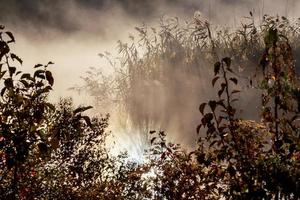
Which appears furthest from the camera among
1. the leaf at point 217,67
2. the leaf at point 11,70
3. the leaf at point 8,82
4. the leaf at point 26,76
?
the leaf at point 217,67

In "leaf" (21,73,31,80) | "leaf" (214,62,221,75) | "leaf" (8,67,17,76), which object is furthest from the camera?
"leaf" (214,62,221,75)

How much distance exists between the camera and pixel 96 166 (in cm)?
4600

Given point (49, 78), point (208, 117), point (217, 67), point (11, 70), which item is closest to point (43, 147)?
point (49, 78)

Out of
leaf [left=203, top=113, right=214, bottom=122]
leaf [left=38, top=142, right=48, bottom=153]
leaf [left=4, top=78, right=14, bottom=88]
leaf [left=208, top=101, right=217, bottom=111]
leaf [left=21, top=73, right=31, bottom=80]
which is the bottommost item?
leaf [left=38, top=142, right=48, bottom=153]

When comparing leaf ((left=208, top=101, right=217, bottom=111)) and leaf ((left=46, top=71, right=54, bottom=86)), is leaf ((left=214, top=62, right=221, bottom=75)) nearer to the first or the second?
leaf ((left=208, top=101, right=217, bottom=111))

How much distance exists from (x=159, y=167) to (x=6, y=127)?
24256mm

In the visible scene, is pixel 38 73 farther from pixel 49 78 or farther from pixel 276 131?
pixel 276 131

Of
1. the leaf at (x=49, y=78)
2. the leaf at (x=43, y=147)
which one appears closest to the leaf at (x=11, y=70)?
the leaf at (x=49, y=78)

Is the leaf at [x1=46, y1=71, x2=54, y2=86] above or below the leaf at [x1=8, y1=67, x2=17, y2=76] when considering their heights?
above

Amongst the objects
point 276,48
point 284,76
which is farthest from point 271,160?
point 276,48

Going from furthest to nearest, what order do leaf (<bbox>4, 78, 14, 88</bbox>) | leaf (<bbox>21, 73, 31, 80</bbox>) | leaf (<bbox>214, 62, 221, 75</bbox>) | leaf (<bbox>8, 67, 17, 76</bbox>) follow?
leaf (<bbox>214, 62, 221, 75</bbox>)
leaf (<bbox>21, 73, 31, 80</bbox>)
leaf (<bbox>4, 78, 14, 88</bbox>)
leaf (<bbox>8, 67, 17, 76</bbox>)

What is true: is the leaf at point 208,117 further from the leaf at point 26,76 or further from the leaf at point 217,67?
the leaf at point 26,76

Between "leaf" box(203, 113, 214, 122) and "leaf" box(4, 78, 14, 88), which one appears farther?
"leaf" box(203, 113, 214, 122)

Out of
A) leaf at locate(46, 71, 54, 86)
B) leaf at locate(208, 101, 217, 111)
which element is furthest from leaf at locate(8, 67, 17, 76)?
leaf at locate(208, 101, 217, 111)
